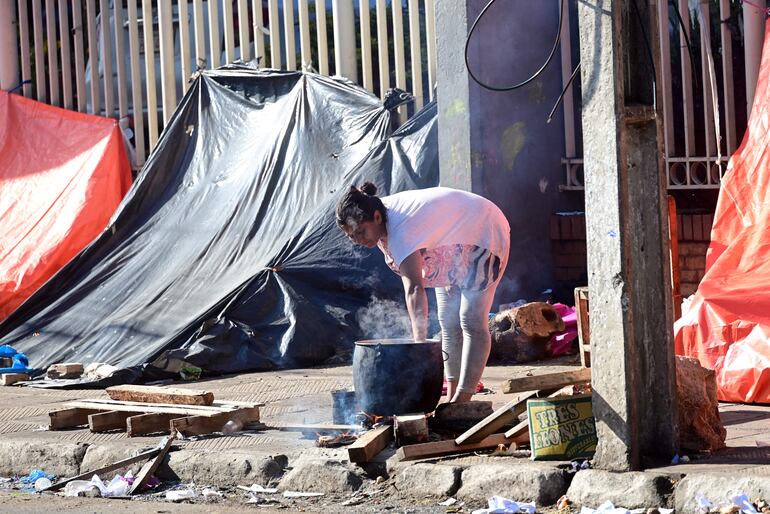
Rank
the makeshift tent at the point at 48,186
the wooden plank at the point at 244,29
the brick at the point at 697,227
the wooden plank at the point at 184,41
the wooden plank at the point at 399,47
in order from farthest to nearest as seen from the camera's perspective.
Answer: the wooden plank at the point at 184,41 < the wooden plank at the point at 244,29 < the makeshift tent at the point at 48,186 < the wooden plank at the point at 399,47 < the brick at the point at 697,227

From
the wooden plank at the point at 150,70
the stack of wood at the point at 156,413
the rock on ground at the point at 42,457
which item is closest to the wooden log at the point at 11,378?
the stack of wood at the point at 156,413

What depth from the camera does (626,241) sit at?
198 inches

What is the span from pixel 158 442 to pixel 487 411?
5.86ft

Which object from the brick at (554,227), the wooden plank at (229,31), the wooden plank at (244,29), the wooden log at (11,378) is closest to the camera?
the wooden log at (11,378)

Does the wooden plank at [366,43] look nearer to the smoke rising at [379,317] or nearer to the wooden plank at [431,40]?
the wooden plank at [431,40]

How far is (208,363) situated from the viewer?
29.8 feet

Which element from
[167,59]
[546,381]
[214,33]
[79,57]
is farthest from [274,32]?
[546,381]

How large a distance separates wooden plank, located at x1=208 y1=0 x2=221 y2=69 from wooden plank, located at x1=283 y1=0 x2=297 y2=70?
89 centimetres

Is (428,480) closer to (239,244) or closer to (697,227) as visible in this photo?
(697,227)

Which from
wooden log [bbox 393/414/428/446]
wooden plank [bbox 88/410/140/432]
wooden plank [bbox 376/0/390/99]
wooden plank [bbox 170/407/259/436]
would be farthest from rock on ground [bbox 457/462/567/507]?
wooden plank [bbox 376/0/390/99]

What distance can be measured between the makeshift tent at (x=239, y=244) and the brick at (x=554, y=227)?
3.48ft

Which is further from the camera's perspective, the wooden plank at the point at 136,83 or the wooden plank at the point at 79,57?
the wooden plank at the point at 79,57

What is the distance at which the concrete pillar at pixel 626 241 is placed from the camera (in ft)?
16.5

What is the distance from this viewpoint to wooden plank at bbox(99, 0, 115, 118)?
12883mm
